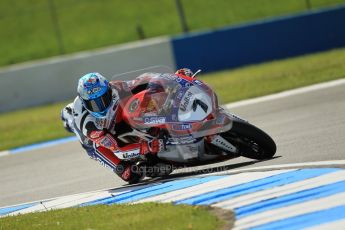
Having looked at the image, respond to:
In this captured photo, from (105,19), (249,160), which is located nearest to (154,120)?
(249,160)

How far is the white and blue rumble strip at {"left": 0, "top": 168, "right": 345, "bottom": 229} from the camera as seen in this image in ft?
20.2

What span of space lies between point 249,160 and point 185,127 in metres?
1.25

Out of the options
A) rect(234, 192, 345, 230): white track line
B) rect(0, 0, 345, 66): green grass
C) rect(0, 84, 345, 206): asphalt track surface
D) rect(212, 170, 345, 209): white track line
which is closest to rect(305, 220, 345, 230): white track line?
rect(234, 192, 345, 230): white track line

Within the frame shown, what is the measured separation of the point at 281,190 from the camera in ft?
23.4

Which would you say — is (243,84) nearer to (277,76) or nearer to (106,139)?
(277,76)

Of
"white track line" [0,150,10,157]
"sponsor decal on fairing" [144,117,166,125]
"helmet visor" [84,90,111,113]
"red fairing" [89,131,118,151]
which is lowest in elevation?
"white track line" [0,150,10,157]

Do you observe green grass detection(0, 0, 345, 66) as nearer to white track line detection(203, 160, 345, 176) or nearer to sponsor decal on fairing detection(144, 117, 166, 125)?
white track line detection(203, 160, 345, 176)

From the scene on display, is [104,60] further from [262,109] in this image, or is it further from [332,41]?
[262,109]

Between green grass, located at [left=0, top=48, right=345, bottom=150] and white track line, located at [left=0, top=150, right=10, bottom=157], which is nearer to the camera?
white track line, located at [left=0, top=150, right=10, bottom=157]

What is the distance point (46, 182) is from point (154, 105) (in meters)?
2.98

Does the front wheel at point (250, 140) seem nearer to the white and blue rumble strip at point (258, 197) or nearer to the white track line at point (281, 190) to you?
the white and blue rumble strip at point (258, 197)

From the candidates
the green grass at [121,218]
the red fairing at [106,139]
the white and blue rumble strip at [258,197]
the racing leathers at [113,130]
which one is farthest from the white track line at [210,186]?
the red fairing at [106,139]

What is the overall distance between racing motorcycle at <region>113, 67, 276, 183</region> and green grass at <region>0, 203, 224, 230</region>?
1.15 metres

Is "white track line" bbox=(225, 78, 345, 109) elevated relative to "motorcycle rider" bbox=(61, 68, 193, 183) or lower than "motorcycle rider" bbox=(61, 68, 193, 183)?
lower
